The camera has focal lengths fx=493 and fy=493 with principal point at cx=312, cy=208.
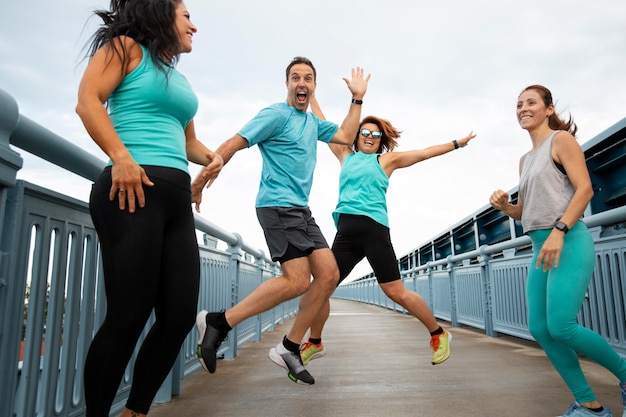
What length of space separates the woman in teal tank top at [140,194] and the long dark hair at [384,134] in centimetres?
242

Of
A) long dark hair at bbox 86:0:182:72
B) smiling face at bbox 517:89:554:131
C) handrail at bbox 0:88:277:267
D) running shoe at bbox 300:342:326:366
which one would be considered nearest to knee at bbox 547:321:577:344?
smiling face at bbox 517:89:554:131

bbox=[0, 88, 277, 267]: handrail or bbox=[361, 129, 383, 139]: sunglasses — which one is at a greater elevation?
bbox=[361, 129, 383, 139]: sunglasses

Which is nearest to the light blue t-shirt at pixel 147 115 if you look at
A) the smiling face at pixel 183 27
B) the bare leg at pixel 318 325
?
the smiling face at pixel 183 27

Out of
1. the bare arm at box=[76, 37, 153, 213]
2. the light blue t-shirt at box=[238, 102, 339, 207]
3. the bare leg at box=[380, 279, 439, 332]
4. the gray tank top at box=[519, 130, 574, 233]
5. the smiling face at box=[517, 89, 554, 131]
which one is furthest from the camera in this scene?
the bare leg at box=[380, 279, 439, 332]

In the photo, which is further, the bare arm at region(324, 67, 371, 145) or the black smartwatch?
the bare arm at region(324, 67, 371, 145)

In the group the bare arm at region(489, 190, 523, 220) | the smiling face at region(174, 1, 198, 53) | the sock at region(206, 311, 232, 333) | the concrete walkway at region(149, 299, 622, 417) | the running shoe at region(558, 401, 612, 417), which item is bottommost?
the concrete walkway at region(149, 299, 622, 417)

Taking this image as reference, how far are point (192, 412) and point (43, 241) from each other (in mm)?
1438

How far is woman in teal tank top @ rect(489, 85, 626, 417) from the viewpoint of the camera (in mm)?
2330

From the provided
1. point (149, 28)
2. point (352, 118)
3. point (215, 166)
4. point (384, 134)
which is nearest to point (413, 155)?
point (384, 134)

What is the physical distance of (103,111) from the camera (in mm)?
1633

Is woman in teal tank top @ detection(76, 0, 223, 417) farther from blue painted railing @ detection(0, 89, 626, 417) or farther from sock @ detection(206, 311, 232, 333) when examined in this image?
sock @ detection(206, 311, 232, 333)

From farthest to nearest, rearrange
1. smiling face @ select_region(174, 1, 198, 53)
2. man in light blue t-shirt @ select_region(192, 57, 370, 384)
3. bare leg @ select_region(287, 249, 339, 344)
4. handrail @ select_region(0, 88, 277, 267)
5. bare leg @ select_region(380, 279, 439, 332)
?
bare leg @ select_region(380, 279, 439, 332) → bare leg @ select_region(287, 249, 339, 344) → man in light blue t-shirt @ select_region(192, 57, 370, 384) → smiling face @ select_region(174, 1, 198, 53) → handrail @ select_region(0, 88, 277, 267)

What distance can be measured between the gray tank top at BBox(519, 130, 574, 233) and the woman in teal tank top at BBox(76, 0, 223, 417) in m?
1.72

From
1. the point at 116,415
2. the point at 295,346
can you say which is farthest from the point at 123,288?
the point at 295,346
